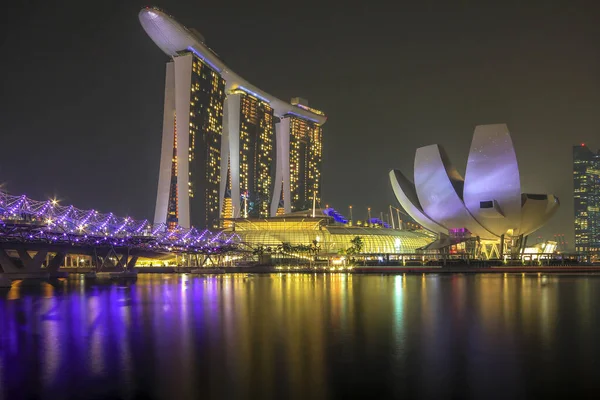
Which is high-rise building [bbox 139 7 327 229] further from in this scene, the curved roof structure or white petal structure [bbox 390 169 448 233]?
white petal structure [bbox 390 169 448 233]

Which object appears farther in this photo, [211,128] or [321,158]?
[321,158]

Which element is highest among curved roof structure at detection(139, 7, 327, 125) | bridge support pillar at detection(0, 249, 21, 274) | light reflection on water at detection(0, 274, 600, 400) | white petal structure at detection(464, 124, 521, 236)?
curved roof structure at detection(139, 7, 327, 125)

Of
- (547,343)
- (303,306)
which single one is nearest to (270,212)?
(303,306)

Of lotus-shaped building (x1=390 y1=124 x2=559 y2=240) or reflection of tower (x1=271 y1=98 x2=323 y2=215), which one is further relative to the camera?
reflection of tower (x1=271 y1=98 x2=323 y2=215)

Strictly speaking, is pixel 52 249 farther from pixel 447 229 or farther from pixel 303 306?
pixel 447 229

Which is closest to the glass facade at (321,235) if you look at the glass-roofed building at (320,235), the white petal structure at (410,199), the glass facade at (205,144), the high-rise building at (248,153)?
the glass-roofed building at (320,235)

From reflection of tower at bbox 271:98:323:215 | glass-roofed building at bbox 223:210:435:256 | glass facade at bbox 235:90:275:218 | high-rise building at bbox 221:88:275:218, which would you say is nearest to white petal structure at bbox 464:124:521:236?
glass-roofed building at bbox 223:210:435:256
